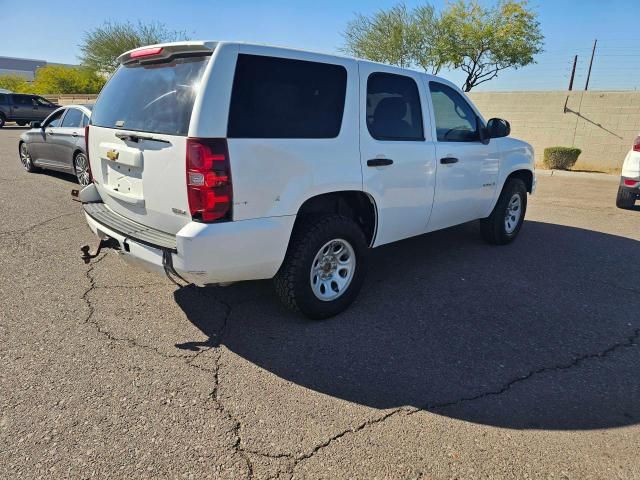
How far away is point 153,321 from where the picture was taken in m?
3.63

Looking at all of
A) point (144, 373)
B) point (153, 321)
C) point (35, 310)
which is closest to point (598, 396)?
point (144, 373)

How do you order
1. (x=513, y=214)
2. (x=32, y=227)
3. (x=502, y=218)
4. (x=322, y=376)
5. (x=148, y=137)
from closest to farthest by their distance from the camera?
(x=322, y=376), (x=148, y=137), (x=502, y=218), (x=32, y=227), (x=513, y=214)

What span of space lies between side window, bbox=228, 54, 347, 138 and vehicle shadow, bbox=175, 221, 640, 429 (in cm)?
152

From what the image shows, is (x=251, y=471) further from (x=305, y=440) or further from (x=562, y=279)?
(x=562, y=279)

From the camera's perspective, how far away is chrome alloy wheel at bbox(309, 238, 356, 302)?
3.66m

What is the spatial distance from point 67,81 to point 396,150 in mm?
51195

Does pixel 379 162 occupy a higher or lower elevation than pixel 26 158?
higher

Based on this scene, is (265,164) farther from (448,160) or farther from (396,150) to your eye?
(448,160)

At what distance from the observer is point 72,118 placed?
8625 mm

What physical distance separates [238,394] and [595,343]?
8.95ft

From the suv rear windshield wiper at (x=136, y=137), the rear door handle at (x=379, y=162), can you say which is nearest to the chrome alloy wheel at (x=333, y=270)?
the rear door handle at (x=379, y=162)

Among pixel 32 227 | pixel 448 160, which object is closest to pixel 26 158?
pixel 32 227

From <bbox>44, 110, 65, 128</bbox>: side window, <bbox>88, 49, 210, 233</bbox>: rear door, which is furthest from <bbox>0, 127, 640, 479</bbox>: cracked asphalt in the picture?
<bbox>44, 110, 65, 128</bbox>: side window

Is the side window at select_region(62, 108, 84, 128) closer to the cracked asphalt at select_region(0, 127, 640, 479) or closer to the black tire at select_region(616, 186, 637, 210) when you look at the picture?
the cracked asphalt at select_region(0, 127, 640, 479)
